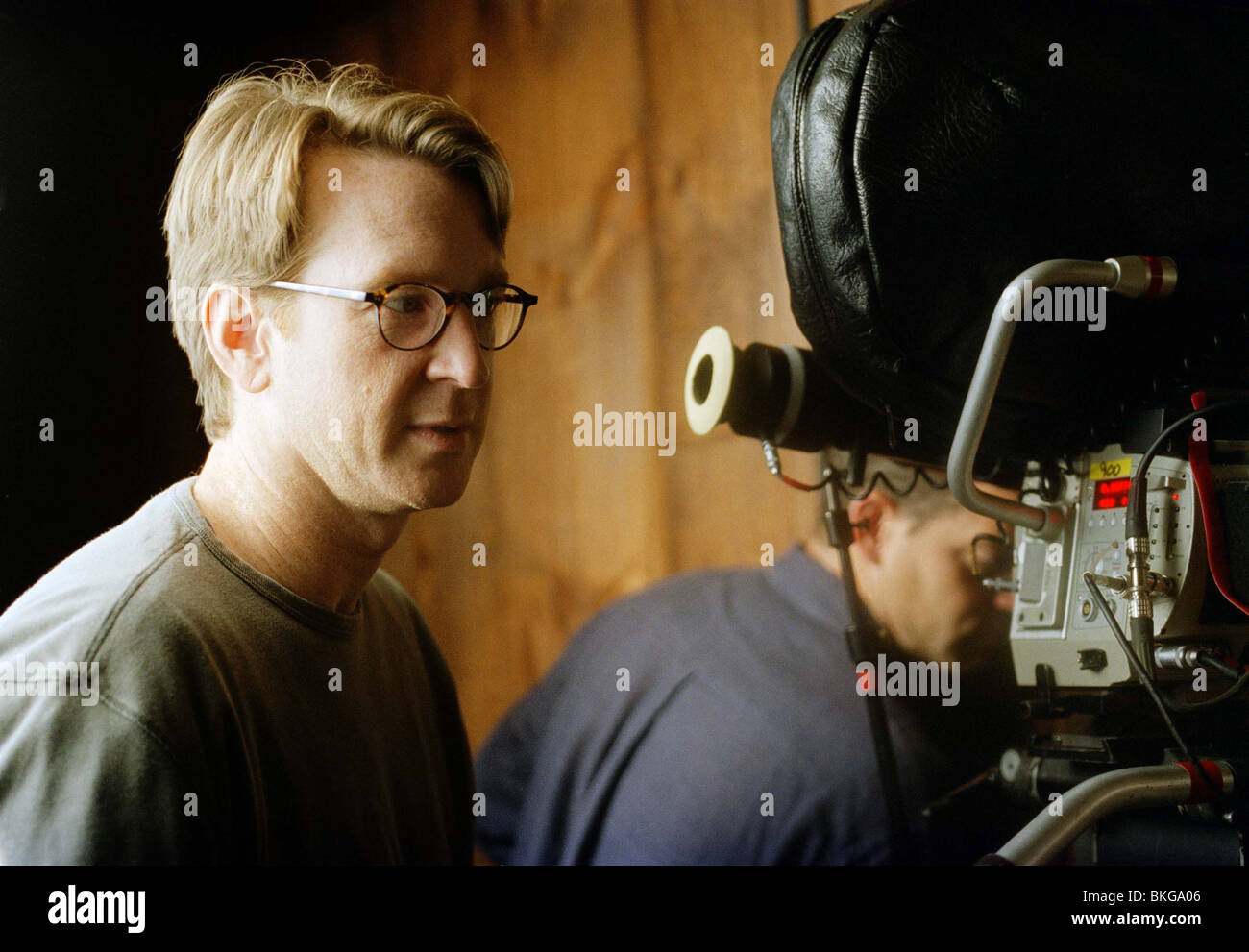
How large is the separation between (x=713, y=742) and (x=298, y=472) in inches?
25.3

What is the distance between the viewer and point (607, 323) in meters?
1.39

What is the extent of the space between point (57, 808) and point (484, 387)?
1.65 ft

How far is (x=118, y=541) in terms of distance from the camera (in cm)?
87

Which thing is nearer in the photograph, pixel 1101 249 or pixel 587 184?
pixel 1101 249

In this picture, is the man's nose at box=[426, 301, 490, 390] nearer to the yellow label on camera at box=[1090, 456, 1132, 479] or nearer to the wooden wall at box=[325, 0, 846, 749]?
the wooden wall at box=[325, 0, 846, 749]

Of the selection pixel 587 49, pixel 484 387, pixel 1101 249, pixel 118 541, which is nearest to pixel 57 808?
pixel 118 541

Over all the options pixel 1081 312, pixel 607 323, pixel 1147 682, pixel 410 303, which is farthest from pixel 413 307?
pixel 1147 682

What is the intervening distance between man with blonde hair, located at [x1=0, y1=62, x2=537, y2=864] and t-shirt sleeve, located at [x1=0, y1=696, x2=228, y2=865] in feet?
0.04

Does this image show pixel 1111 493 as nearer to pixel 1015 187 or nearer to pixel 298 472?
pixel 1015 187

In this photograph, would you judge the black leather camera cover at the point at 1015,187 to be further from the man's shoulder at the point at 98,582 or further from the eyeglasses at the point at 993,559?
the man's shoulder at the point at 98,582

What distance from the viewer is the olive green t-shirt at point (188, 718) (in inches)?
29.5

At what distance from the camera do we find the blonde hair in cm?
94
